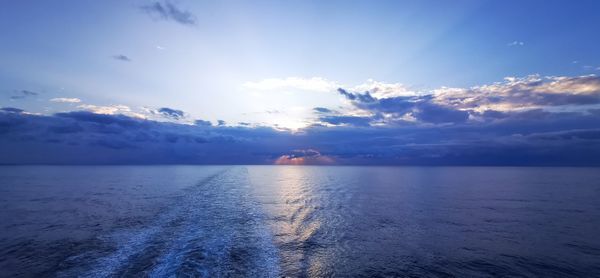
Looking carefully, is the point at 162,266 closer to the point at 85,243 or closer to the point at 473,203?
the point at 85,243

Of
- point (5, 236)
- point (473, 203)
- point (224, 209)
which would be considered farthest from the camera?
point (473, 203)

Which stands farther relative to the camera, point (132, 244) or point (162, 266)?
point (132, 244)

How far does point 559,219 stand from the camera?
38688 mm

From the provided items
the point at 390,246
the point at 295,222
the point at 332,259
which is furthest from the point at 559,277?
the point at 295,222

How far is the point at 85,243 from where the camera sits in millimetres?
26297

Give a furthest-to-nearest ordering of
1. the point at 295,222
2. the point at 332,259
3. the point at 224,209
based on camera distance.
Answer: the point at 224,209 → the point at 295,222 → the point at 332,259

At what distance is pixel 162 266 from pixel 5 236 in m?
19.7

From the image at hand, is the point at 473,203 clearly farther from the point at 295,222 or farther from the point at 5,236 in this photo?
the point at 5,236

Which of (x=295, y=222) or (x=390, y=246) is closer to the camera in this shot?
(x=390, y=246)

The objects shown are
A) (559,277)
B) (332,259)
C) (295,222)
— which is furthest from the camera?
(295,222)

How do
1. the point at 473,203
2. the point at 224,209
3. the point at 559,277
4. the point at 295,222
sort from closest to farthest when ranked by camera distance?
1. the point at 559,277
2. the point at 295,222
3. the point at 224,209
4. the point at 473,203

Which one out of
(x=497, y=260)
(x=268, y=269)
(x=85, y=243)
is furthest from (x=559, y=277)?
(x=85, y=243)

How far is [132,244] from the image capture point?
2586 cm

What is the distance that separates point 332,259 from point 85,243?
788 inches
